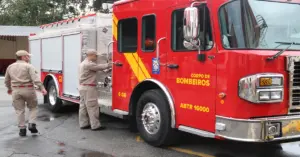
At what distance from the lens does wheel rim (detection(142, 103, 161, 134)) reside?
6152 mm

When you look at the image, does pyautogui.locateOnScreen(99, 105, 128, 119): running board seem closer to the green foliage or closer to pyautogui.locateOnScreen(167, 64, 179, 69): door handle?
pyautogui.locateOnScreen(167, 64, 179, 69): door handle

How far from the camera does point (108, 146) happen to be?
21.1 feet

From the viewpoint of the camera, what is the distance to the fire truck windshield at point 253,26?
482cm

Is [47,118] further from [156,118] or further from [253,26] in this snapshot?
[253,26]

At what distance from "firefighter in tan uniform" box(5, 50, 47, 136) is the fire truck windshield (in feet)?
12.3

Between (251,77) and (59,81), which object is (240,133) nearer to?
(251,77)

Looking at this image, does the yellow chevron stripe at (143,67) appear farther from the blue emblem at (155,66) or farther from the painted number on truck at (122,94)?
the painted number on truck at (122,94)

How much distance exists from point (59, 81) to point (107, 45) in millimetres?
2515

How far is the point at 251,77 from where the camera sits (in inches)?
182

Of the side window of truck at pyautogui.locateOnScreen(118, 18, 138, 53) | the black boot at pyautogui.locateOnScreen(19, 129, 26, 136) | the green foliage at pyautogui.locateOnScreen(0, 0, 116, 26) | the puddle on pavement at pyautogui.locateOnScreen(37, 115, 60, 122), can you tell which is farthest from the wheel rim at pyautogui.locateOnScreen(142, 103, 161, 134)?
the green foliage at pyautogui.locateOnScreen(0, 0, 116, 26)

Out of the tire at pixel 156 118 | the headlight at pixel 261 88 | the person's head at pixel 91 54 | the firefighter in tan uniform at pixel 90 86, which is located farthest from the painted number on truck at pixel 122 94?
the headlight at pixel 261 88

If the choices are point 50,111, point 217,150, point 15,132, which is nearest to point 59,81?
point 50,111

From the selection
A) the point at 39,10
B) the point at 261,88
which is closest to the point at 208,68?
the point at 261,88

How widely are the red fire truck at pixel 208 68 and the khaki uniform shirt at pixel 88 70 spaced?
41 cm
